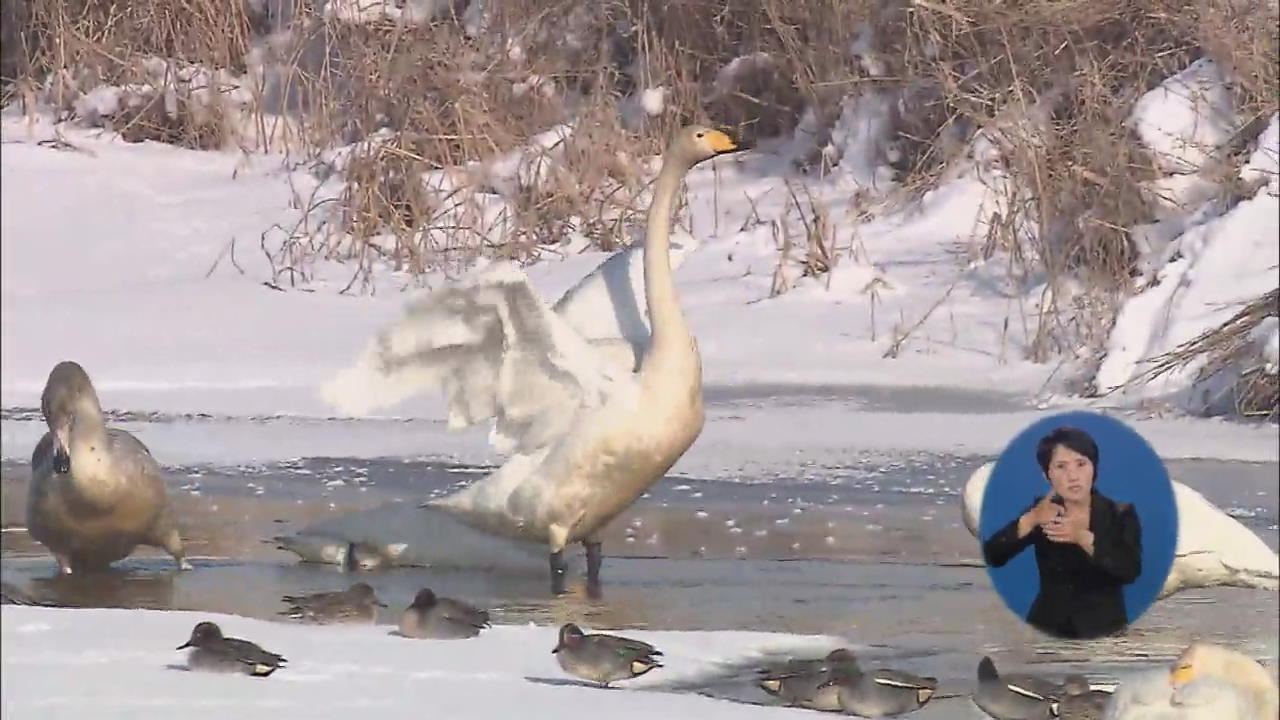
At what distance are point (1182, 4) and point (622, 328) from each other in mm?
3201

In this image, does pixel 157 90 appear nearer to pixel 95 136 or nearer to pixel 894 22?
pixel 95 136

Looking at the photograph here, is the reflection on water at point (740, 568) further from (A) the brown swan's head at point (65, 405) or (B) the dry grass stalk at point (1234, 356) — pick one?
(B) the dry grass stalk at point (1234, 356)

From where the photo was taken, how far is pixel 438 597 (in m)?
5.39

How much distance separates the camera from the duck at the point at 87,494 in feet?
19.0

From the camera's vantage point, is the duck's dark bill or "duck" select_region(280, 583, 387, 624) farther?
the duck's dark bill

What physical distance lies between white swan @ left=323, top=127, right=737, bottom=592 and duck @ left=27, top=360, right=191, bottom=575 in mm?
576

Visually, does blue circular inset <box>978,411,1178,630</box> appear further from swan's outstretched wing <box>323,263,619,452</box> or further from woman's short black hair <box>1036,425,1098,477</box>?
swan's outstretched wing <box>323,263,619,452</box>

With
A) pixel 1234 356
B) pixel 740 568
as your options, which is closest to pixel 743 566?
pixel 740 568

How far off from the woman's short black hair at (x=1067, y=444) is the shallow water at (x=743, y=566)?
9.2 inches

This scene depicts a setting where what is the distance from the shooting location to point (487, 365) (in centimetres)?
575

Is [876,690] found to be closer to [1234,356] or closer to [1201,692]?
[1201,692]

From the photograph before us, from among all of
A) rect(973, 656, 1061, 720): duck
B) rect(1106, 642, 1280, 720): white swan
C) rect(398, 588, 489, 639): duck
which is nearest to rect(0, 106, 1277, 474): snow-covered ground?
rect(398, 588, 489, 639): duck

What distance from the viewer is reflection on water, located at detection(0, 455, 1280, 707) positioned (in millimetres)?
5094

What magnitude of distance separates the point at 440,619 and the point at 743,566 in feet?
2.96
